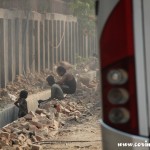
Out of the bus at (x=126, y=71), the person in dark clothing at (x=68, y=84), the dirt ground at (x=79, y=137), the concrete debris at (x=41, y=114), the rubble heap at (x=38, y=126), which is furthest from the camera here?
the person in dark clothing at (x=68, y=84)

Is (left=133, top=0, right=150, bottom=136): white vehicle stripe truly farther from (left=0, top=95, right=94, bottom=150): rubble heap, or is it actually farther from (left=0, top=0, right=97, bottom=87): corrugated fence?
(left=0, top=0, right=97, bottom=87): corrugated fence

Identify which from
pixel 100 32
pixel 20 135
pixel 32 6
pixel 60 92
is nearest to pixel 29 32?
pixel 32 6

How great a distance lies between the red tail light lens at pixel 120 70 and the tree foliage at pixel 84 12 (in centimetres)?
1414

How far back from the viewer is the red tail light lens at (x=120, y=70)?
1951 millimetres

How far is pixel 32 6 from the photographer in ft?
44.1

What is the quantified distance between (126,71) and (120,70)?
1.2 inches

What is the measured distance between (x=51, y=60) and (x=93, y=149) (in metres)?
9.99

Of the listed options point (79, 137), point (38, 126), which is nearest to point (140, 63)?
point (79, 137)

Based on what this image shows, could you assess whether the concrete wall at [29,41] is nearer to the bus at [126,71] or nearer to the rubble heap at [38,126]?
the rubble heap at [38,126]

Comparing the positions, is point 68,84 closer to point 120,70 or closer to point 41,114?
point 41,114

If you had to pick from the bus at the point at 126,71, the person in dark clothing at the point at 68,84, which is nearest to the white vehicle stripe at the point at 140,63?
the bus at the point at 126,71

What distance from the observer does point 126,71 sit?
1.97 meters

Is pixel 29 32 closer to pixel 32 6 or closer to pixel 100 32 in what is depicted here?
pixel 32 6

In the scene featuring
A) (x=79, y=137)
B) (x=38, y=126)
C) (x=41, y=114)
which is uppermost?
(x=41, y=114)
